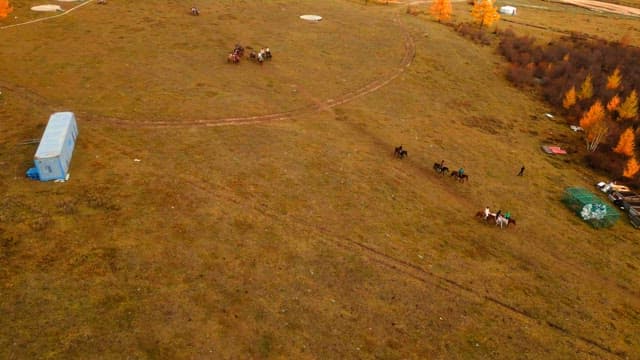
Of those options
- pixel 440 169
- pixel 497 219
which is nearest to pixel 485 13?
pixel 440 169

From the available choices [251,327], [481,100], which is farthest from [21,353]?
[481,100]

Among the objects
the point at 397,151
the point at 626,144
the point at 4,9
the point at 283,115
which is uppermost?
the point at 4,9

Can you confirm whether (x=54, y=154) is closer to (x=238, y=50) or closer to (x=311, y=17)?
(x=238, y=50)

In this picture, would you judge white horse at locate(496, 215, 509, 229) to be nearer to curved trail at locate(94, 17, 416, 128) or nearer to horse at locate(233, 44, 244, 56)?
curved trail at locate(94, 17, 416, 128)

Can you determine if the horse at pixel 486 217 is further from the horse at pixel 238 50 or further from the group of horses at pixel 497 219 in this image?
the horse at pixel 238 50

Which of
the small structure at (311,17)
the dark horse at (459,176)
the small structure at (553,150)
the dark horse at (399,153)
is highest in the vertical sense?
the small structure at (311,17)

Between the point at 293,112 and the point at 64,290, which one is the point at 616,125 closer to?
the point at 293,112

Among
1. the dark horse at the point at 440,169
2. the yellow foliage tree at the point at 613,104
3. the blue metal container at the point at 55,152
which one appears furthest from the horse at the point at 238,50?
the yellow foliage tree at the point at 613,104
